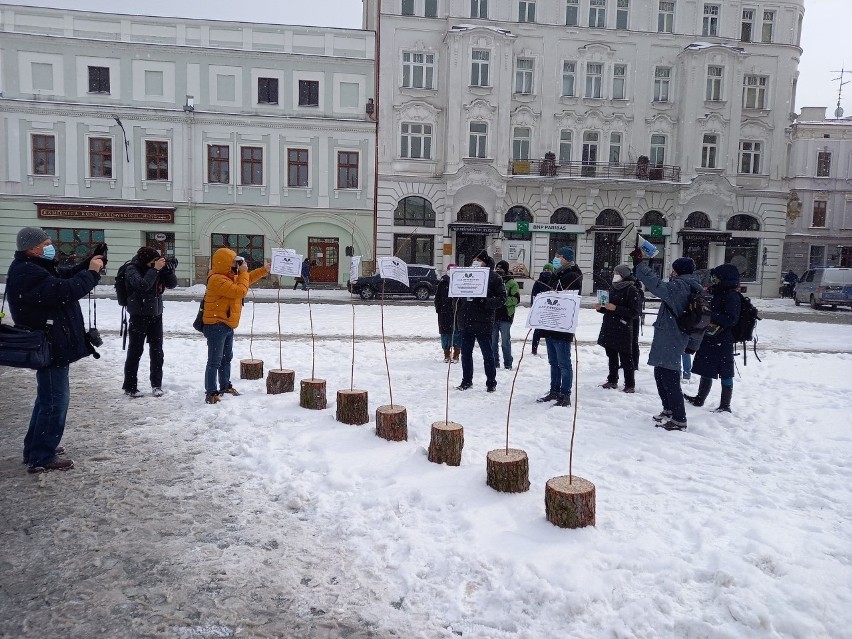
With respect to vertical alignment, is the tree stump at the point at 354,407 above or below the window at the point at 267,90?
below

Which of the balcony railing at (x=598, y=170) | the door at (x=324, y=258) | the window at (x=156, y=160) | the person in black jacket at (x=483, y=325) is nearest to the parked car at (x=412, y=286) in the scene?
the door at (x=324, y=258)

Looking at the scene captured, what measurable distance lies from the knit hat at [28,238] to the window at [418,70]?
82.1 ft

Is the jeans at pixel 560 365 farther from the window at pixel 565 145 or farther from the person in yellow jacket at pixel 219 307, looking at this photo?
the window at pixel 565 145

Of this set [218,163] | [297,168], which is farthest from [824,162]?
[218,163]

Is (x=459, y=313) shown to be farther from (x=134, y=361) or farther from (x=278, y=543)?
(x=278, y=543)

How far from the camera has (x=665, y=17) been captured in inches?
1117

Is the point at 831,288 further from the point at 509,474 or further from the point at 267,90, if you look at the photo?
the point at 267,90

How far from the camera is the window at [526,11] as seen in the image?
27.6 m

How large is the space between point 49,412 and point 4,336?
696 millimetres

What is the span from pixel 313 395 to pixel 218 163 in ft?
75.9

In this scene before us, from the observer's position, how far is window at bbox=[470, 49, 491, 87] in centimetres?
2689

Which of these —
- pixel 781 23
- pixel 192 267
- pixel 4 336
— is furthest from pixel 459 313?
pixel 781 23

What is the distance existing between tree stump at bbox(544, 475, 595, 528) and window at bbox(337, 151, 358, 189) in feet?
82.0

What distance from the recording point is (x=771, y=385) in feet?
27.2
